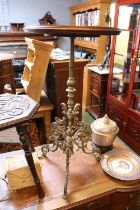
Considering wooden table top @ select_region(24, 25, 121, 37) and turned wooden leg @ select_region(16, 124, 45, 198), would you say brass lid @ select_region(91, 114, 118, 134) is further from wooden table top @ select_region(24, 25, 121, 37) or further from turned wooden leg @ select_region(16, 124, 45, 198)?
wooden table top @ select_region(24, 25, 121, 37)

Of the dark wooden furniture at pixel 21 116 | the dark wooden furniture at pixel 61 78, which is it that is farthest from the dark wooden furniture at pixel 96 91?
the dark wooden furniture at pixel 21 116

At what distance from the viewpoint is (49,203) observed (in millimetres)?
1012

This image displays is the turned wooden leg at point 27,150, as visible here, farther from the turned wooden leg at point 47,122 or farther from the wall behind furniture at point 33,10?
the wall behind furniture at point 33,10

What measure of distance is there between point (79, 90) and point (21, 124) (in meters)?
1.31

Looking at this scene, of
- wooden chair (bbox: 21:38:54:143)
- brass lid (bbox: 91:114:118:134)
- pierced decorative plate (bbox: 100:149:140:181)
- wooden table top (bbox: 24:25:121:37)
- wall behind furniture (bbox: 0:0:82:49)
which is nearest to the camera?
wooden table top (bbox: 24:25:121:37)

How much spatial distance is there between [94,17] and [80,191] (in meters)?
2.69

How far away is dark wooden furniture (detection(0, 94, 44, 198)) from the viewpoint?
83cm

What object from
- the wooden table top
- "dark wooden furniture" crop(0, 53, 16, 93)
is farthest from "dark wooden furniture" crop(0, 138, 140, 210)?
→ "dark wooden furniture" crop(0, 53, 16, 93)

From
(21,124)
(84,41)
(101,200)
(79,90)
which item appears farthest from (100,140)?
(84,41)

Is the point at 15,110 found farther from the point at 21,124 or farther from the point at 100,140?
the point at 100,140

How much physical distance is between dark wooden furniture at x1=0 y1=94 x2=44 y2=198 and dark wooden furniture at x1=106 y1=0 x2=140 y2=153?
1.57 metres

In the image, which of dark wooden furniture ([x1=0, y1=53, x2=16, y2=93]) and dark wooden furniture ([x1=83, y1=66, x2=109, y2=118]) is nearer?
dark wooden furniture ([x1=0, y1=53, x2=16, y2=93])

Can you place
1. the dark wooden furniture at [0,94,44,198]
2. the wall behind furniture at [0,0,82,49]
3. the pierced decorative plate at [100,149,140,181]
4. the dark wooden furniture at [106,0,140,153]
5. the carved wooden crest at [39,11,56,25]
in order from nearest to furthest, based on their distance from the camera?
the dark wooden furniture at [0,94,44,198]
the pierced decorative plate at [100,149,140,181]
the dark wooden furniture at [106,0,140,153]
the wall behind furniture at [0,0,82,49]
the carved wooden crest at [39,11,56,25]

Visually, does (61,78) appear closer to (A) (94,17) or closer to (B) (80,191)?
(B) (80,191)
